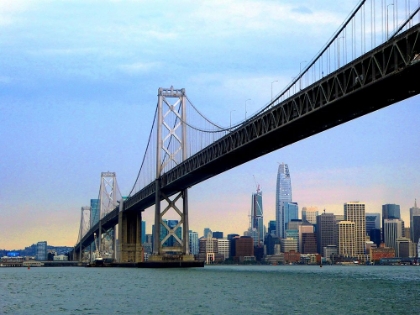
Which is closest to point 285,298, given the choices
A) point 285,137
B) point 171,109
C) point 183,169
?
point 285,137

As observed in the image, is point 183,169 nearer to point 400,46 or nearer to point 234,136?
point 234,136

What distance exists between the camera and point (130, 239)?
106812 millimetres

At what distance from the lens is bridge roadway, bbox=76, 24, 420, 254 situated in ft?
117

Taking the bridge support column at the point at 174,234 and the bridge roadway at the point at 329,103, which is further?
the bridge support column at the point at 174,234

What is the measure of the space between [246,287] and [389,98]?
12.2 meters

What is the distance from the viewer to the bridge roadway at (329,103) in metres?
35.8

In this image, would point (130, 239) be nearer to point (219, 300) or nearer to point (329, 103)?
point (329, 103)

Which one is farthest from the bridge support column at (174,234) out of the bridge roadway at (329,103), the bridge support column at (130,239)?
the bridge support column at (130,239)

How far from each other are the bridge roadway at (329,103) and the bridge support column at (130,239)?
125ft

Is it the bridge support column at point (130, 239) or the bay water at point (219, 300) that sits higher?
the bridge support column at point (130, 239)

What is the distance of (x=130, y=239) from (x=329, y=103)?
6815cm

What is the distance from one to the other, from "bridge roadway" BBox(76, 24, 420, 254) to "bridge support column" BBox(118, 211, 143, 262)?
3805 cm

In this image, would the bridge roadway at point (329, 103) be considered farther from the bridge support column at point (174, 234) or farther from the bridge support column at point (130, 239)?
the bridge support column at point (130, 239)

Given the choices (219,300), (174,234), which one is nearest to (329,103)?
(219,300)
